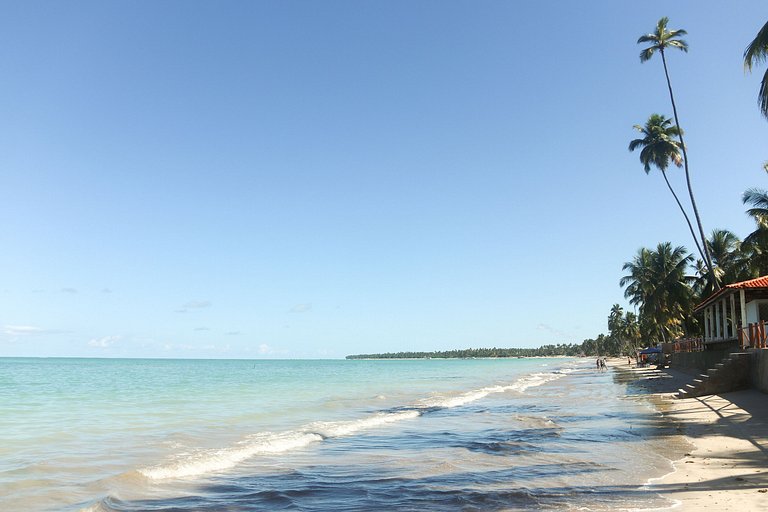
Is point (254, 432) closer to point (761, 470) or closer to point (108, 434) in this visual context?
point (108, 434)

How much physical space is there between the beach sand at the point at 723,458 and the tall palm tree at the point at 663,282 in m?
32.6

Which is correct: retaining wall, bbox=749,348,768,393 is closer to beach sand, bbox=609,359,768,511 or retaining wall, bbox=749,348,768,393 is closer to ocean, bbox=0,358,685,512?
beach sand, bbox=609,359,768,511

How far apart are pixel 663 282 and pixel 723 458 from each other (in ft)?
141

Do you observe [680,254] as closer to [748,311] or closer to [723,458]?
[748,311]

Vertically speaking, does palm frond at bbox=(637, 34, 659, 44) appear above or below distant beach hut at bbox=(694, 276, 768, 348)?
above

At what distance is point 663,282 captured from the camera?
48750 mm

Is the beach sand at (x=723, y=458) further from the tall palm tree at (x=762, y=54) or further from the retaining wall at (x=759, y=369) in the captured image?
Result: the tall palm tree at (x=762, y=54)

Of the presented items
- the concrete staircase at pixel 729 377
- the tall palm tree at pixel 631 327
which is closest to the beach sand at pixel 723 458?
the concrete staircase at pixel 729 377

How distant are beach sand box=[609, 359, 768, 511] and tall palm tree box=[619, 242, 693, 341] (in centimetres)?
3255

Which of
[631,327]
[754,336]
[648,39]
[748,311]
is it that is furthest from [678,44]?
[631,327]

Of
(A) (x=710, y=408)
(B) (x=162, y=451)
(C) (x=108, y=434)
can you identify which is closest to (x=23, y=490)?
(B) (x=162, y=451)

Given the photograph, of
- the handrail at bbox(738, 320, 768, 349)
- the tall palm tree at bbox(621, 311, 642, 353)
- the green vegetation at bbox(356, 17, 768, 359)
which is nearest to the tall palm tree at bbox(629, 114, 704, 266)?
the green vegetation at bbox(356, 17, 768, 359)

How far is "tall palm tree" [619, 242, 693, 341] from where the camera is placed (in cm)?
4791

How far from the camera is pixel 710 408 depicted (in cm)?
1695
